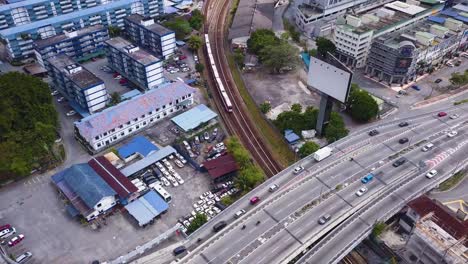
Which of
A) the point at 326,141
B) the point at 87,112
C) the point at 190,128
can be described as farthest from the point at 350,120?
the point at 87,112

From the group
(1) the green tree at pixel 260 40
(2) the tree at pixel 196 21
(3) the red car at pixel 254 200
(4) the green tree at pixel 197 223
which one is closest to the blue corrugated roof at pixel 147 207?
(4) the green tree at pixel 197 223

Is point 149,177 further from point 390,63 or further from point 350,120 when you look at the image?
point 390,63

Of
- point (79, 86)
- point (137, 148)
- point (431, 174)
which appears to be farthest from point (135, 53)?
point (431, 174)

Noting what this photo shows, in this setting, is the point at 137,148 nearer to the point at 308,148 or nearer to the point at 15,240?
the point at 15,240

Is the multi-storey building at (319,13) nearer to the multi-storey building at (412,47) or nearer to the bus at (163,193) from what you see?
the multi-storey building at (412,47)

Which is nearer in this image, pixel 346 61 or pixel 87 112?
pixel 87 112

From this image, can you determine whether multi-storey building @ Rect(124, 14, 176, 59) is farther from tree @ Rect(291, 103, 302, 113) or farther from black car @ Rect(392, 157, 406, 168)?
black car @ Rect(392, 157, 406, 168)

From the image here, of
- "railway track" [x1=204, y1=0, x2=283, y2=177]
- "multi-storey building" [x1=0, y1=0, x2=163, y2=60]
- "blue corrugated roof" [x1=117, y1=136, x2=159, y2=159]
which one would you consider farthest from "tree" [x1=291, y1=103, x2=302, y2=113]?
"multi-storey building" [x1=0, y1=0, x2=163, y2=60]
